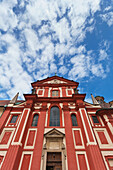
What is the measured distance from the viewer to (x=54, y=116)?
538 inches

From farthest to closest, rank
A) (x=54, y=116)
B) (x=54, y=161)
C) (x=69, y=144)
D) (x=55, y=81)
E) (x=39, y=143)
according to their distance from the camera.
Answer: (x=55, y=81) < (x=54, y=116) < (x=39, y=143) < (x=69, y=144) < (x=54, y=161)

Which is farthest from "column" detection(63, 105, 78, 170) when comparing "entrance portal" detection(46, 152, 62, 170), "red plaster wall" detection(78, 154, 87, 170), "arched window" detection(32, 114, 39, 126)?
"arched window" detection(32, 114, 39, 126)

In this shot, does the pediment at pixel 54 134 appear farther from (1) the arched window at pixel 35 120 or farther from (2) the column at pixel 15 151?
(2) the column at pixel 15 151

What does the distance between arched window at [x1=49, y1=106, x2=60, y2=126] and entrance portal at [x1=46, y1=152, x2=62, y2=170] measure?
3.26 m

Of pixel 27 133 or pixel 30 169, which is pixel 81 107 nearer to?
pixel 27 133

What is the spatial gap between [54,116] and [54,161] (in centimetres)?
506

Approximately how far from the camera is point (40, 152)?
10148mm

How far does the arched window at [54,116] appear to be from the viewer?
1283cm

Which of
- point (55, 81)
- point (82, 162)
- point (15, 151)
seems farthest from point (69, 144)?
point (55, 81)

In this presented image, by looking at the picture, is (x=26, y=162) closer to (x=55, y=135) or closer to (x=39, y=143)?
(x=39, y=143)

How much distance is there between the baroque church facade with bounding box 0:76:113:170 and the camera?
9.40 meters

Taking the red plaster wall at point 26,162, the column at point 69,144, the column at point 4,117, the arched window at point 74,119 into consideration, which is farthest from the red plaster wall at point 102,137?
the column at point 4,117

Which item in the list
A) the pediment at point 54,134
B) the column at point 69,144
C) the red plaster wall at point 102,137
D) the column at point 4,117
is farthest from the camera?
the column at point 4,117

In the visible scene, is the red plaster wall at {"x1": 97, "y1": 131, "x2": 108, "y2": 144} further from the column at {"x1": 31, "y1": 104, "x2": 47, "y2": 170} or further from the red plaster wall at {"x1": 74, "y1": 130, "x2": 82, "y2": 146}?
the column at {"x1": 31, "y1": 104, "x2": 47, "y2": 170}
